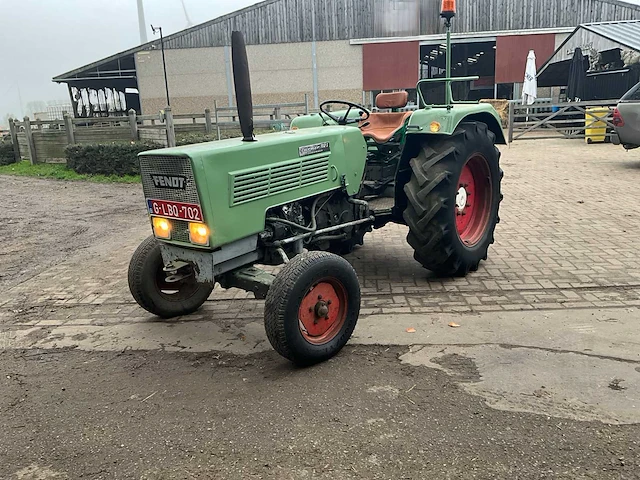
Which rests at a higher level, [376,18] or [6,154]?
[376,18]

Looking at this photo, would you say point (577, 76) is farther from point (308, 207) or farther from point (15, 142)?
point (15, 142)

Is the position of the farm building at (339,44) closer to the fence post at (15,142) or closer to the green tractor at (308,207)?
the fence post at (15,142)

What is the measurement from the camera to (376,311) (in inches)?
168

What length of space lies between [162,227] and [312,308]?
1.13 meters

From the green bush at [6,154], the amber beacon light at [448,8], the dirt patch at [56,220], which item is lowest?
the dirt patch at [56,220]

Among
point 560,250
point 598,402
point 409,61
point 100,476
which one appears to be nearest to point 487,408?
point 598,402

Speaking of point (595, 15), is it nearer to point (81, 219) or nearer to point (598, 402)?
point (81, 219)

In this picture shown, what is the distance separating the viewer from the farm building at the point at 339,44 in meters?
25.4

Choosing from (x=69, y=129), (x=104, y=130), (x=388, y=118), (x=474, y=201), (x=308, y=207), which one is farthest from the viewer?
(x=69, y=129)

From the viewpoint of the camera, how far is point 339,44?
84.8 feet

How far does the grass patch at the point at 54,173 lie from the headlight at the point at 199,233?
9926 millimetres

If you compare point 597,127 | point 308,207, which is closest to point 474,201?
point 308,207

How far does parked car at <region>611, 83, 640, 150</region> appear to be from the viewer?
10.2 meters

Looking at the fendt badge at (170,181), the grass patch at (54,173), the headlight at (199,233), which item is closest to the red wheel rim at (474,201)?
the headlight at (199,233)
